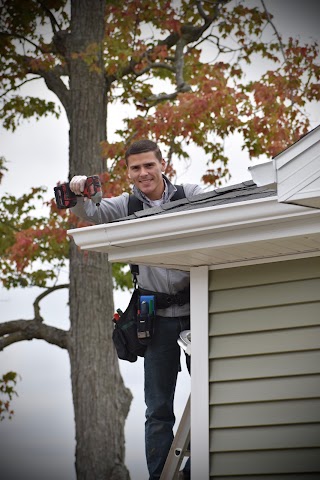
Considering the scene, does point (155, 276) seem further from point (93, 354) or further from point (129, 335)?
point (93, 354)

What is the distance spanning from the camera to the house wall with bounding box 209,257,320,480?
5.25 meters

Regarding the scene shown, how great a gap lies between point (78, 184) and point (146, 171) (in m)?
0.48

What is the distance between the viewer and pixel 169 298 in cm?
585

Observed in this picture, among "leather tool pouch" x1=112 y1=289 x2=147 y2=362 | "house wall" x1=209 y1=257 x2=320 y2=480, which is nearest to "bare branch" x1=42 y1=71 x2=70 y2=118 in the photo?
"leather tool pouch" x1=112 y1=289 x2=147 y2=362

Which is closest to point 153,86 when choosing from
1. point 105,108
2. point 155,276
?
point 105,108

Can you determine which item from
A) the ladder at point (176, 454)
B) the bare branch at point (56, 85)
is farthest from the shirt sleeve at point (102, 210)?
the bare branch at point (56, 85)

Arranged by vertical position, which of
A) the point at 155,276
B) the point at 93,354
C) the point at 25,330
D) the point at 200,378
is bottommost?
the point at 93,354

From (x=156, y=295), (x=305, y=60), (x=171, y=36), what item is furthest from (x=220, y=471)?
(x=171, y=36)

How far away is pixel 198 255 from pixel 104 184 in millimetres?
6569

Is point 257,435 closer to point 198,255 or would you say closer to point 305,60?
point 198,255

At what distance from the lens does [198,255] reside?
5.46 metres

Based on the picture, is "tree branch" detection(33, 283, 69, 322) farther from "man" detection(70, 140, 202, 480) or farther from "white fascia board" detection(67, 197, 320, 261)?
"white fascia board" detection(67, 197, 320, 261)

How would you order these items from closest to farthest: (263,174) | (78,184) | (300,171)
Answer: (300,171)
(263,174)
(78,184)

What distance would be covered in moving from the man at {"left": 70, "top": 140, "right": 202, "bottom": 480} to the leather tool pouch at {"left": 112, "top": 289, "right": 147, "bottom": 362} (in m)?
0.07
